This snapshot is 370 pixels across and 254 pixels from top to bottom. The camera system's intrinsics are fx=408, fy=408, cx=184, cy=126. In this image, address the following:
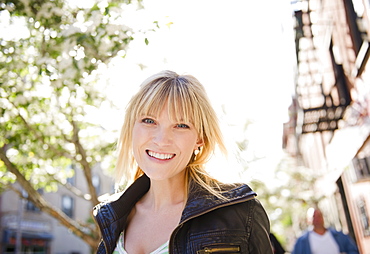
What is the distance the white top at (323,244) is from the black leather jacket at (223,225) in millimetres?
4651

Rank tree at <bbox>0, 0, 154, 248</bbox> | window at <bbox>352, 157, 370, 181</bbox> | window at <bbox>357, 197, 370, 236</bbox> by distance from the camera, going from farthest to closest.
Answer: window at <bbox>357, 197, 370, 236</bbox>, window at <bbox>352, 157, 370, 181</bbox>, tree at <bbox>0, 0, 154, 248</bbox>

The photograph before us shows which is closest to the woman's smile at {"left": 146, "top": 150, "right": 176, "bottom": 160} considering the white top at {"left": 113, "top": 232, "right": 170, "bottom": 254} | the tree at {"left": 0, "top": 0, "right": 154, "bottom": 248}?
the white top at {"left": 113, "top": 232, "right": 170, "bottom": 254}

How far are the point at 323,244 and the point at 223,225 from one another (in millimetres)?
4815

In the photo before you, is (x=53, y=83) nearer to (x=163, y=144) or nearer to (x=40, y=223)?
(x=163, y=144)

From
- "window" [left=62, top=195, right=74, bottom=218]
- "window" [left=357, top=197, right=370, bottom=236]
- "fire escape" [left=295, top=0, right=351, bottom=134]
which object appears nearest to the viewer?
"fire escape" [left=295, top=0, right=351, bottom=134]

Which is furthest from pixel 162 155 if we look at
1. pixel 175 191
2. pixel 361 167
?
pixel 361 167

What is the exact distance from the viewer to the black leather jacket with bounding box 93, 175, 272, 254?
1.76m

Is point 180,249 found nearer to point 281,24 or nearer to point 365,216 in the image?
point 281,24

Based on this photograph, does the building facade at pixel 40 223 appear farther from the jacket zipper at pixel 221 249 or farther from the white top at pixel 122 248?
the jacket zipper at pixel 221 249

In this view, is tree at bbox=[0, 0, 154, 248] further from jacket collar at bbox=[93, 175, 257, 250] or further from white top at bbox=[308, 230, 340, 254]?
white top at bbox=[308, 230, 340, 254]

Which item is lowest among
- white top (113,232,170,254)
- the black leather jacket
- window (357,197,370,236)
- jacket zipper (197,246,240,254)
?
window (357,197,370,236)

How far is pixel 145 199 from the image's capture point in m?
2.46

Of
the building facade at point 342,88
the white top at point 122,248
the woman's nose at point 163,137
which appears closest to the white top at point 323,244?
the building facade at point 342,88

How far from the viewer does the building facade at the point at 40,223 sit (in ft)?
78.0
